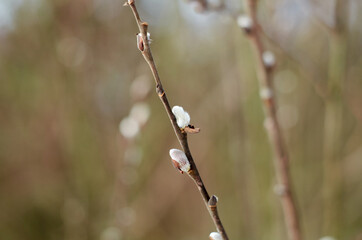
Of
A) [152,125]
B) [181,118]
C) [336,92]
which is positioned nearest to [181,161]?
[181,118]

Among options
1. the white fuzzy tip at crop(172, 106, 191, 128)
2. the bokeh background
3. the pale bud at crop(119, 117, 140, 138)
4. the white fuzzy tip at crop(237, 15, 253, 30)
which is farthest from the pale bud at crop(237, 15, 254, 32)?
the bokeh background

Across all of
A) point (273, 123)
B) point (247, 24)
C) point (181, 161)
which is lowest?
point (181, 161)

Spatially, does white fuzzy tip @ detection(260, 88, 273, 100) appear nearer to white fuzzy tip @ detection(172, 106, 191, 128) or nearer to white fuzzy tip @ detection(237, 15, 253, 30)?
white fuzzy tip @ detection(237, 15, 253, 30)

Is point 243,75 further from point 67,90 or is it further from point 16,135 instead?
point 16,135

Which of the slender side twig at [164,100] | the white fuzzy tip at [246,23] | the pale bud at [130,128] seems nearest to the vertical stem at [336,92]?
the white fuzzy tip at [246,23]

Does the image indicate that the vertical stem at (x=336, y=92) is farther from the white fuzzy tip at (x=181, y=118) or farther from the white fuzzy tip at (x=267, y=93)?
the white fuzzy tip at (x=181, y=118)

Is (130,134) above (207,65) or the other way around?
the other way around

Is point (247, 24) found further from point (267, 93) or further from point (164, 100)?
point (164, 100)

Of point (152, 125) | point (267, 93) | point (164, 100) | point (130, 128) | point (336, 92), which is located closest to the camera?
point (164, 100)

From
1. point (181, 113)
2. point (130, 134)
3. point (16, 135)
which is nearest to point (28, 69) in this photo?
point (16, 135)
